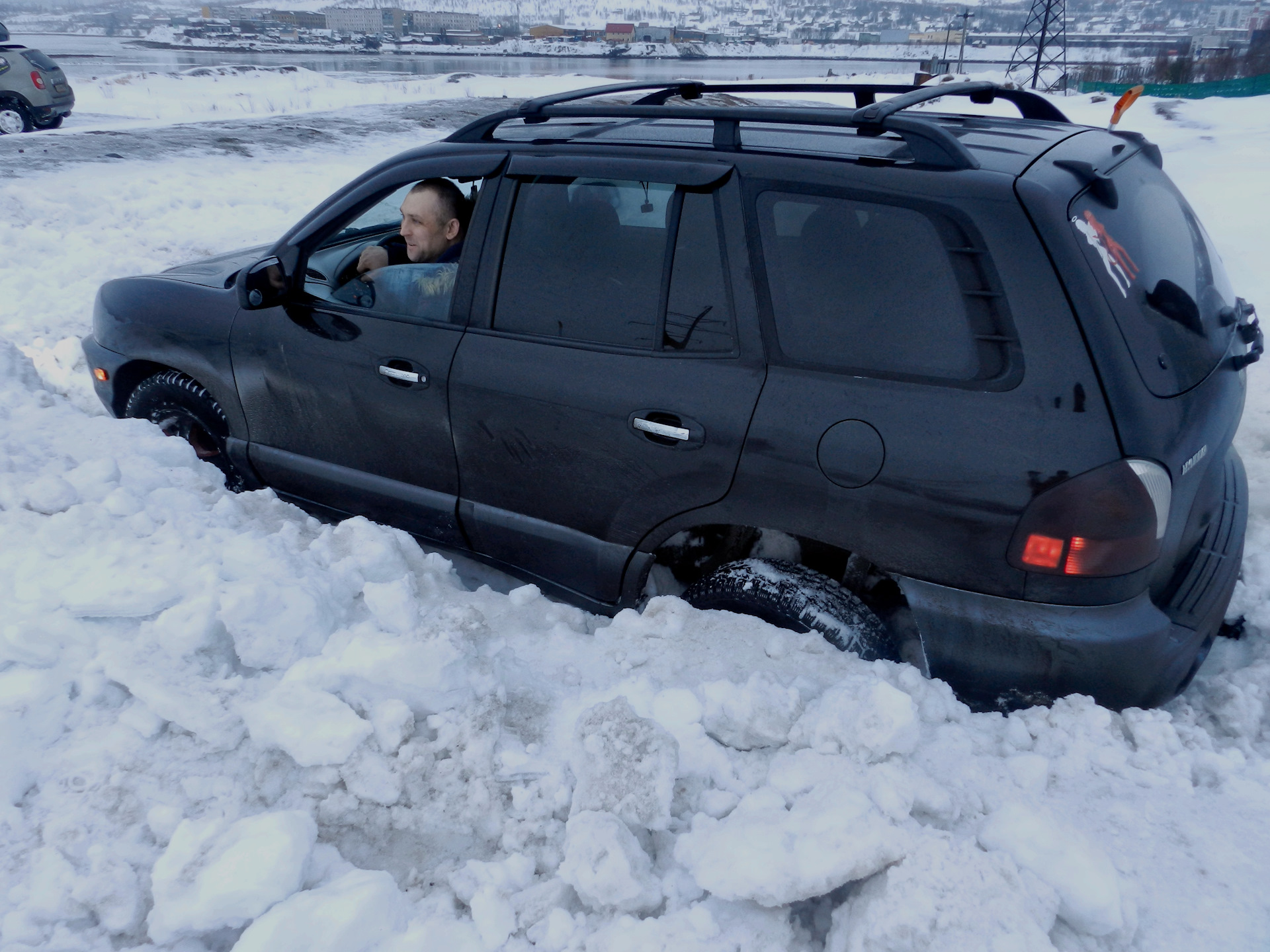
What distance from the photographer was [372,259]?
141 inches

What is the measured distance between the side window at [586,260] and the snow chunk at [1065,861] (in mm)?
1576

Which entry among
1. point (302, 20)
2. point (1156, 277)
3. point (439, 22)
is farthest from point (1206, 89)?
point (439, 22)

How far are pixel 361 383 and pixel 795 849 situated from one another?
223cm

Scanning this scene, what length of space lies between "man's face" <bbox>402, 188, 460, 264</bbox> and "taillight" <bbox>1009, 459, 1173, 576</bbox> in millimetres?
2286

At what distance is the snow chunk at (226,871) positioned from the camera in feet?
5.97

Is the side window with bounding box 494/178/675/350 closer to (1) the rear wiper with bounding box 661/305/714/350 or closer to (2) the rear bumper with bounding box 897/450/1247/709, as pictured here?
(1) the rear wiper with bounding box 661/305/714/350

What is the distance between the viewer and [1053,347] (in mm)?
2084

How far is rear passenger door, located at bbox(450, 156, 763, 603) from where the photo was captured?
252cm

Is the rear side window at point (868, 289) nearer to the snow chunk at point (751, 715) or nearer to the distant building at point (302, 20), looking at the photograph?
the snow chunk at point (751, 715)

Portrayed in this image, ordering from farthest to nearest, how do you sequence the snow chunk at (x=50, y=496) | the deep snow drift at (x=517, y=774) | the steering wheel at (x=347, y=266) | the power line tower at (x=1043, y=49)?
the power line tower at (x=1043, y=49) < the steering wheel at (x=347, y=266) < the snow chunk at (x=50, y=496) < the deep snow drift at (x=517, y=774)

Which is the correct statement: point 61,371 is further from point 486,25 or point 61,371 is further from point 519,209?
point 486,25

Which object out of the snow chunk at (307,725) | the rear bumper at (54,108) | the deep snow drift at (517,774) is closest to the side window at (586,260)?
the deep snow drift at (517,774)

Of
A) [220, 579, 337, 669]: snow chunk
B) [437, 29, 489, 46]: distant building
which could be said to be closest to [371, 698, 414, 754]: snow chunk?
[220, 579, 337, 669]: snow chunk

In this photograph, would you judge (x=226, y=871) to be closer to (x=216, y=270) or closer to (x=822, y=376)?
(x=822, y=376)
